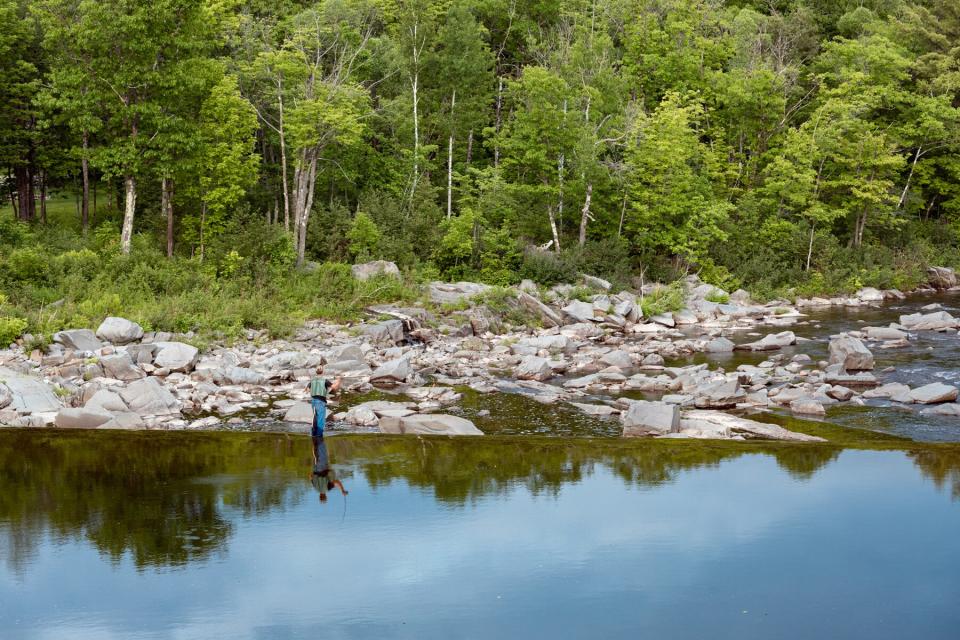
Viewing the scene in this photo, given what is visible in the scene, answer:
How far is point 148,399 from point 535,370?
10262 millimetres

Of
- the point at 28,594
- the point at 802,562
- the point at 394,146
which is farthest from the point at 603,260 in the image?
the point at 28,594

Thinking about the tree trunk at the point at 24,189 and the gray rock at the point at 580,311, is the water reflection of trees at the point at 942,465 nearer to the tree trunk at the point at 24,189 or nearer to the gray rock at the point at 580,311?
the gray rock at the point at 580,311

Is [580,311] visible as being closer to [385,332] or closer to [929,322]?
[385,332]

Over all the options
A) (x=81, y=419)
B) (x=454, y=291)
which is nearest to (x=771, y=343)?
(x=454, y=291)

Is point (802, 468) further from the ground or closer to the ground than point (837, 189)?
closer to the ground

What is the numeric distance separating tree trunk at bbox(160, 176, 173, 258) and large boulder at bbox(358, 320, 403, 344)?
8.74 m

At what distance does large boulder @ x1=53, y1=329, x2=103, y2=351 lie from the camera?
22156 millimetres

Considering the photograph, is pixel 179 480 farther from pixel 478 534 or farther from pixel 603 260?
pixel 603 260

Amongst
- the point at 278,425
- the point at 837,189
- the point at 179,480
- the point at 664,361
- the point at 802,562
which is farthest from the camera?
the point at 837,189

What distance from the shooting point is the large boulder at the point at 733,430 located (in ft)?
53.2

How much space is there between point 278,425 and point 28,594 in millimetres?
8109

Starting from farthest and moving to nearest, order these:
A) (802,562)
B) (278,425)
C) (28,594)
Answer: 1. (278,425)
2. (802,562)
3. (28,594)

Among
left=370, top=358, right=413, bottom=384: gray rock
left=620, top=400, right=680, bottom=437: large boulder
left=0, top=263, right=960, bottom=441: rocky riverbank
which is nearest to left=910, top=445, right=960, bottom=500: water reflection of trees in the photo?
left=0, top=263, right=960, bottom=441: rocky riverbank

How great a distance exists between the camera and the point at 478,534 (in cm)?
1104
